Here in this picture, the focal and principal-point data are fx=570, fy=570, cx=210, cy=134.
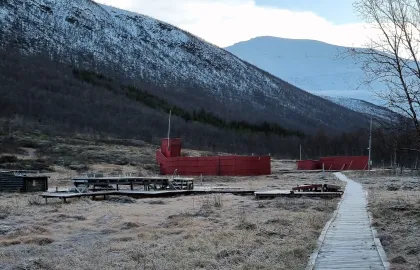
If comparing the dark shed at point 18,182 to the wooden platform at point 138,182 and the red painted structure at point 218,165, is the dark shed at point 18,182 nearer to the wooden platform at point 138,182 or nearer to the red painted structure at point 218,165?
the wooden platform at point 138,182

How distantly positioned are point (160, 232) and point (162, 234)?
→ 0.37 m

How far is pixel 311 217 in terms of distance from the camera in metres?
17.2

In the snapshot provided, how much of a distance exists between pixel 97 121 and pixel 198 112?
34.8 metres

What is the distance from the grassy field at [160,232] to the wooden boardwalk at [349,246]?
0.40 metres

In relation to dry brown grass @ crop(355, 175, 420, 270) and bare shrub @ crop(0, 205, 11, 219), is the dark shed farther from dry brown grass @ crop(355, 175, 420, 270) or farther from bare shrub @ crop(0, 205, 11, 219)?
dry brown grass @ crop(355, 175, 420, 270)

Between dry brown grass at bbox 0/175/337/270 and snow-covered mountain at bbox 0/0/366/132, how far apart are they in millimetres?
99606

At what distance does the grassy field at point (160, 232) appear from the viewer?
11.5 metres

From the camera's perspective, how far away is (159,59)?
15338 centimetres

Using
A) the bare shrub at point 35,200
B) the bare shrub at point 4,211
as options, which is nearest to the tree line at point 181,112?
the bare shrub at point 35,200

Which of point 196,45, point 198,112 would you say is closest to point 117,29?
point 196,45

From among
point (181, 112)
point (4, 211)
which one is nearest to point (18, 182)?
point (4, 211)

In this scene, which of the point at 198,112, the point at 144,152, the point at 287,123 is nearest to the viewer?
the point at 144,152

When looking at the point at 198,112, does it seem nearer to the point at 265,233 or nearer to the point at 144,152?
the point at 144,152

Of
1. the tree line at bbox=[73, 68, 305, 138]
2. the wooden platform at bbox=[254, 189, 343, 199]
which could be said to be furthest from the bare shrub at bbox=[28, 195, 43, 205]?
the tree line at bbox=[73, 68, 305, 138]
